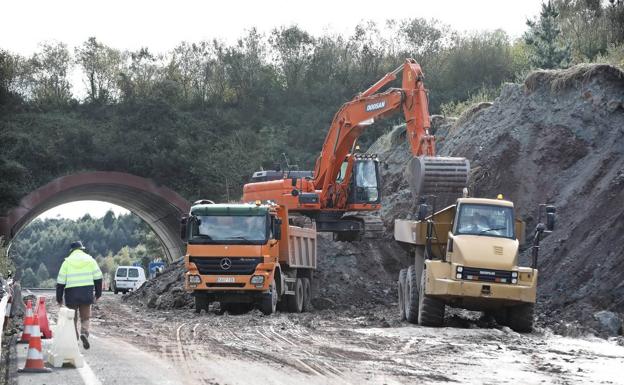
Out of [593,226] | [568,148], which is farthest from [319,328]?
[568,148]

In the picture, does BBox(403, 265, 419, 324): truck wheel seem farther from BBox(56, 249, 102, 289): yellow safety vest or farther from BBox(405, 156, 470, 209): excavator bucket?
BBox(56, 249, 102, 289): yellow safety vest

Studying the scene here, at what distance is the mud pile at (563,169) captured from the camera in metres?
25.2

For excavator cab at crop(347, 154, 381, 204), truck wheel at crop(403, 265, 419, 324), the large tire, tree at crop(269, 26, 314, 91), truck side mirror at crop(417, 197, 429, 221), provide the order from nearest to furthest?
truck side mirror at crop(417, 197, 429, 221) < truck wheel at crop(403, 265, 419, 324) < excavator cab at crop(347, 154, 381, 204) < the large tire < tree at crop(269, 26, 314, 91)

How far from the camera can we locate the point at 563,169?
33500 millimetres

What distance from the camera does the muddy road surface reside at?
13.5 metres

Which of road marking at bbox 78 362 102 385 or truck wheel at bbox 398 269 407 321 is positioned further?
truck wheel at bbox 398 269 407 321

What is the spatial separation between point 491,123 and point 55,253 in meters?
156

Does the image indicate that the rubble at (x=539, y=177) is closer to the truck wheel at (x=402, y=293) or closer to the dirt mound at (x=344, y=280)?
the dirt mound at (x=344, y=280)

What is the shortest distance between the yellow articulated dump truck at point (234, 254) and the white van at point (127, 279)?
1112 inches

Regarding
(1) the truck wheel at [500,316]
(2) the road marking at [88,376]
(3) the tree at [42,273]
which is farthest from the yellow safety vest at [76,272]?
(3) the tree at [42,273]

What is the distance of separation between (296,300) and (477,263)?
29.2 ft

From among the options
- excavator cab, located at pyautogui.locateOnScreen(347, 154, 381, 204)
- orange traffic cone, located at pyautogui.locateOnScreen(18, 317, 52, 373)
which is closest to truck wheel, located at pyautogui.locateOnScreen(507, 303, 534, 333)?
orange traffic cone, located at pyautogui.locateOnScreen(18, 317, 52, 373)

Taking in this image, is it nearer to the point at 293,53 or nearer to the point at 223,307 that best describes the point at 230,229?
the point at 223,307

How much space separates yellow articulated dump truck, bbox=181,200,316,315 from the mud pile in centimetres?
630
